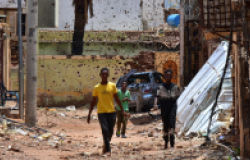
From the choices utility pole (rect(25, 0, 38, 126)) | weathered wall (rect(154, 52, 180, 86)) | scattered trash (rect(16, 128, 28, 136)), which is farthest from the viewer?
weathered wall (rect(154, 52, 180, 86))

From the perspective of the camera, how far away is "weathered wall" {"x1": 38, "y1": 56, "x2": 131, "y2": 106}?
55.3ft

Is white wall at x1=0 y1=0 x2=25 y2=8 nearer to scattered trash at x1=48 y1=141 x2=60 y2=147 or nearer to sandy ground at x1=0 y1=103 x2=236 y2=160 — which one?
sandy ground at x1=0 y1=103 x2=236 y2=160

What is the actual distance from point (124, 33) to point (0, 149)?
11642 mm

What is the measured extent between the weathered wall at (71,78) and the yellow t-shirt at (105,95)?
1037 cm

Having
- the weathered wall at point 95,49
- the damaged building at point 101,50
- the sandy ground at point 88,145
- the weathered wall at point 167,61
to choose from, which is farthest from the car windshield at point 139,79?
the weathered wall at point 95,49

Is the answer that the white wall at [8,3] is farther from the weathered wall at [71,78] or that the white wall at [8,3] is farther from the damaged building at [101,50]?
the weathered wall at [71,78]

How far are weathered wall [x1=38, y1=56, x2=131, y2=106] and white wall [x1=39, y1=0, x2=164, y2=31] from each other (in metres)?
1.97

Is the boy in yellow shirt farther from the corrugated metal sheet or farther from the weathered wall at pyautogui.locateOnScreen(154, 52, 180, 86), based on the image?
the weathered wall at pyautogui.locateOnScreen(154, 52, 180, 86)

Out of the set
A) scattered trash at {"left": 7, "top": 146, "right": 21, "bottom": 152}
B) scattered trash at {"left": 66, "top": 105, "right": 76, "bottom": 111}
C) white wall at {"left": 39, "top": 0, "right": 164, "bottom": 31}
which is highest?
white wall at {"left": 39, "top": 0, "right": 164, "bottom": 31}

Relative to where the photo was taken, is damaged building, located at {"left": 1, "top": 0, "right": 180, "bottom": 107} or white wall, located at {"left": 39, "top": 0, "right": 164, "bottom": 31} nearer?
damaged building, located at {"left": 1, "top": 0, "right": 180, "bottom": 107}

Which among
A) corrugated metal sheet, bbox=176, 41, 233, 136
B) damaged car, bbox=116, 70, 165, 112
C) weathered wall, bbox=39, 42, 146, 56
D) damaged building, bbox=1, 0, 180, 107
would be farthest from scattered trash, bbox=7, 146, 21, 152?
weathered wall, bbox=39, 42, 146, 56

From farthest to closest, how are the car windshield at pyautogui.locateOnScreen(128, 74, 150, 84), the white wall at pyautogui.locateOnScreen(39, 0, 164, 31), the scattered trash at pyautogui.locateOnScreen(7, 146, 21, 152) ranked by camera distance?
the white wall at pyautogui.locateOnScreen(39, 0, 164, 31) → the car windshield at pyautogui.locateOnScreen(128, 74, 150, 84) → the scattered trash at pyautogui.locateOnScreen(7, 146, 21, 152)

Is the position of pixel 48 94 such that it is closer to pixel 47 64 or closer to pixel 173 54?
pixel 47 64

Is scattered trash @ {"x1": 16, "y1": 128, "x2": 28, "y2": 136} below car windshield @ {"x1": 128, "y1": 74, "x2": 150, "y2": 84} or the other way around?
below
